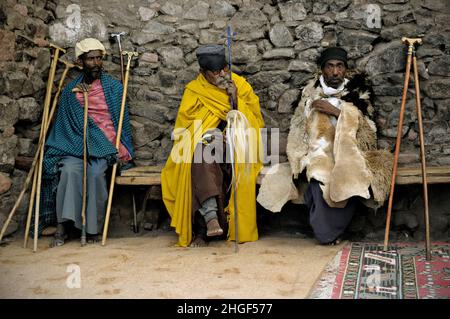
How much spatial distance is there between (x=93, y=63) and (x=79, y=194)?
1141 millimetres

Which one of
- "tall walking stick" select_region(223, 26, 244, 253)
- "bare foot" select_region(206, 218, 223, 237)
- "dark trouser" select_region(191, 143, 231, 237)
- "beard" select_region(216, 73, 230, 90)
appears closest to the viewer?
"bare foot" select_region(206, 218, 223, 237)

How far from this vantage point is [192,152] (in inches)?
191

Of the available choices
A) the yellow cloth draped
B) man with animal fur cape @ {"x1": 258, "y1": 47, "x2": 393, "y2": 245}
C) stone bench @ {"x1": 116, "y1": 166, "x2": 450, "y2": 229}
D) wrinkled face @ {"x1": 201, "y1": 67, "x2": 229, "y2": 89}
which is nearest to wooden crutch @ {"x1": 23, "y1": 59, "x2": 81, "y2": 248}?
stone bench @ {"x1": 116, "y1": 166, "x2": 450, "y2": 229}

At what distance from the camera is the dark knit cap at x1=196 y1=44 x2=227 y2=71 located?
16.5 feet

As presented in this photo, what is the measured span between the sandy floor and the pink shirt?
0.82 meters

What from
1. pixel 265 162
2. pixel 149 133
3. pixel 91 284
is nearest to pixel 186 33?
pixel 149 133

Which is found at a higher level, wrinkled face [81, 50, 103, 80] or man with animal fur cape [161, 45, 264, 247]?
wrinkled face [81, 50, 103, 80]

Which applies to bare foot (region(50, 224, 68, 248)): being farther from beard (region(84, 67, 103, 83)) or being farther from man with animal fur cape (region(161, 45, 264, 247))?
beard (region(84, 67, 103, 83))

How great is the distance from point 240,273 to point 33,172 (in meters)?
2.14

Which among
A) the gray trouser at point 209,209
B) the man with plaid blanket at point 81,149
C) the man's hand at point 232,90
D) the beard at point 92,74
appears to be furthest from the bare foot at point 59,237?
the man's hand at point 232,90

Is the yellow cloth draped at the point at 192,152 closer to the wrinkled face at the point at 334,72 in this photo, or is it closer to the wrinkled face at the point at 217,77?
the wrinkled face at the point at 217,77

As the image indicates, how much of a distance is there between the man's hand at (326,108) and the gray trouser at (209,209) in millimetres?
1075

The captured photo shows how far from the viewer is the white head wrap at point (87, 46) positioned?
5281 millimetres
